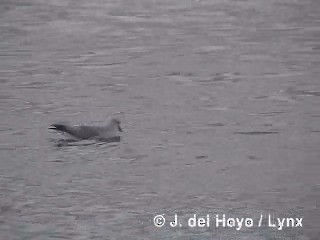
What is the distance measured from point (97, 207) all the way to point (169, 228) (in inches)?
43.9

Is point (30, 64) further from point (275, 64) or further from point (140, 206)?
point (140, 206)

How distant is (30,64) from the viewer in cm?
2050

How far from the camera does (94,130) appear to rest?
1516cm

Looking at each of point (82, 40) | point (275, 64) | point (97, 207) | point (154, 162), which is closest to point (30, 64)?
point (82, 40)
